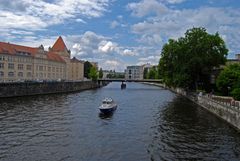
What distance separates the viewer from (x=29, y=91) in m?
87.8

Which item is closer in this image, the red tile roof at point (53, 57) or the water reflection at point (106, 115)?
the water reflection at point (106, 115)

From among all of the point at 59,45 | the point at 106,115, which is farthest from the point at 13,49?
the point at 106,115

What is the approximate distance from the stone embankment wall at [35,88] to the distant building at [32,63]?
9.56 m

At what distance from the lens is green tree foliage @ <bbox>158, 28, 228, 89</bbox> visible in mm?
77625

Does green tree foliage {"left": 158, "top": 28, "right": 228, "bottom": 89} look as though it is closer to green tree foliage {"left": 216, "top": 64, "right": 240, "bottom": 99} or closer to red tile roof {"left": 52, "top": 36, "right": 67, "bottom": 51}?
green tree foliage {"left": 216, "top": 64, "right": 240, "bottom": 99}

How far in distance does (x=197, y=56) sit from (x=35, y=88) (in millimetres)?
45523

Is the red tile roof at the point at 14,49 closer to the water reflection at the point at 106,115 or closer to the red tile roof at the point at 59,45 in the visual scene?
the red tile roof at the point at 59,45

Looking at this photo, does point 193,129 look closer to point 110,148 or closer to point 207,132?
point 207,132

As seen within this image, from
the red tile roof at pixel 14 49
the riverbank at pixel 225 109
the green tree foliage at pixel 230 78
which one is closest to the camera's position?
the riverbank at pixel 225 109

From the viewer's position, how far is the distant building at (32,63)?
98.9 meters

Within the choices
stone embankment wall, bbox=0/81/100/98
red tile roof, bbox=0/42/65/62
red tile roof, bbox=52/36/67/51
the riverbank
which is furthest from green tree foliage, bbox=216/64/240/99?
red tile roof, bbox=52/36/67/51

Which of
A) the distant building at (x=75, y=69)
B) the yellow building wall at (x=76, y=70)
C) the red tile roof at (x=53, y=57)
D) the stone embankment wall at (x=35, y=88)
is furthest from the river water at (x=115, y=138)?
the distant building at (x=75, y=69)

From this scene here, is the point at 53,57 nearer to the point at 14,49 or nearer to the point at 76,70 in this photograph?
the point at 14,49

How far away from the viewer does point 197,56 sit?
77.6 metres
